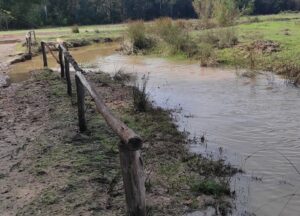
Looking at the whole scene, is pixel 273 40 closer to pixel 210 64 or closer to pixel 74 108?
pixel 210 64

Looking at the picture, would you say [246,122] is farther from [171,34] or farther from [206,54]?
[171,34]

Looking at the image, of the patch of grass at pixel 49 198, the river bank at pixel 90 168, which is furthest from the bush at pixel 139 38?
the patch of grass at pixel 49 198

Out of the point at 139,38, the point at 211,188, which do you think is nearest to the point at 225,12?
the point at 139,38

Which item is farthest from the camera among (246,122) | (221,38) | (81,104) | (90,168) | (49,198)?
(221,38)

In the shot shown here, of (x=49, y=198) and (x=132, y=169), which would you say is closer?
(x=132, y=169)

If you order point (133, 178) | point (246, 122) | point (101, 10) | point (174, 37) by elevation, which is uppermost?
point (101, 10)

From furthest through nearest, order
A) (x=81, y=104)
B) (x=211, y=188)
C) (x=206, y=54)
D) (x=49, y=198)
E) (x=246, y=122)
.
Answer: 1. (x=206, y=54)
2. (x=246, y=122)
3. (x=81, y=104)
4. (x=211, y=188)
5. (x=49, y=198)

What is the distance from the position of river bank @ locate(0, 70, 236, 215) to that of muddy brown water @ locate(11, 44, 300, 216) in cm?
47

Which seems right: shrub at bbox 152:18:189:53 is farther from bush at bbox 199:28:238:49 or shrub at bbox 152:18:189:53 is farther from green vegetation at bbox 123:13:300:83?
bush at bbox 199:28:238:49

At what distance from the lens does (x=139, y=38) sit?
89.5 feet

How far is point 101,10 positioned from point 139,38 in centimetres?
4390

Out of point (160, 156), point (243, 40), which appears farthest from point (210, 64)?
point (160, 156)

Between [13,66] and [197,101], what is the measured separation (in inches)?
485

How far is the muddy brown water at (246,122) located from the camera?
695 centimetres
